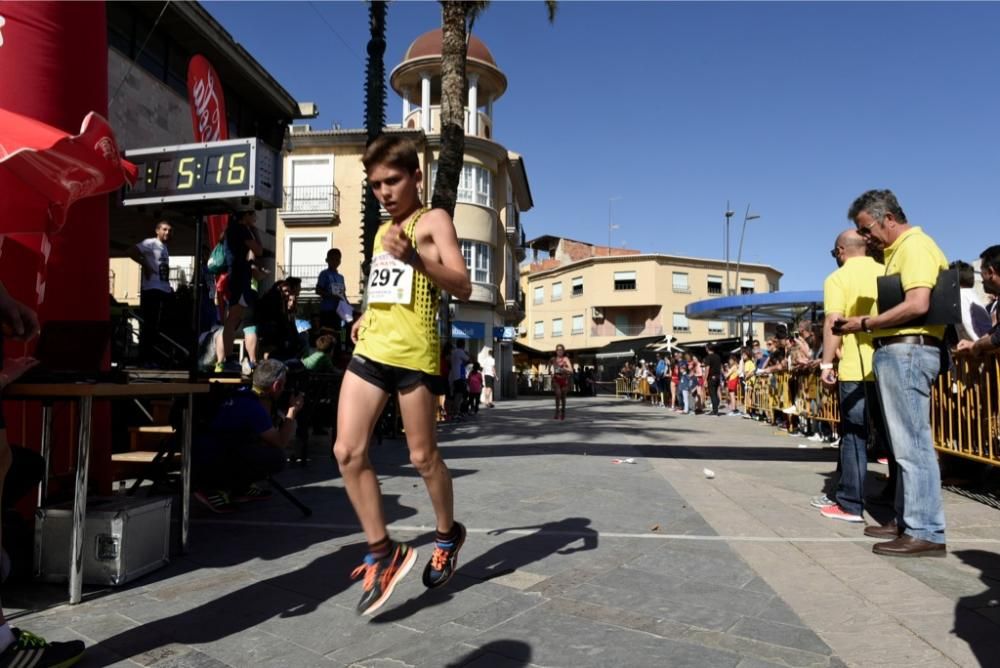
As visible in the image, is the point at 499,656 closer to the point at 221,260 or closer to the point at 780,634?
the point at 780,634

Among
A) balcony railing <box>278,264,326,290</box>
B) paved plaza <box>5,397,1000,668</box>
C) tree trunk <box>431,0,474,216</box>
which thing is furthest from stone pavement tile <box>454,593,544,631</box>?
balcony railing <box>278,264,326,290</box>

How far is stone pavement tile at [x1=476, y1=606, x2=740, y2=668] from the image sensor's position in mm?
2281

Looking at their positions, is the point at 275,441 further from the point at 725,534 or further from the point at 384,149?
the point at 725,534

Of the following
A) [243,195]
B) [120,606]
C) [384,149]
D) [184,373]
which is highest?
[243,195]

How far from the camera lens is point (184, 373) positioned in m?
4.56

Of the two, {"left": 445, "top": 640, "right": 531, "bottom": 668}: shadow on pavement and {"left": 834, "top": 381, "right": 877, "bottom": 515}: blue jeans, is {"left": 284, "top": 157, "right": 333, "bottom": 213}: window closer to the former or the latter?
{"left": 834, "top": 381, "right": 877, "bottom": 515}: blue jeans

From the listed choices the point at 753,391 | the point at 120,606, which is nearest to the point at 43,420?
the point at 120,606

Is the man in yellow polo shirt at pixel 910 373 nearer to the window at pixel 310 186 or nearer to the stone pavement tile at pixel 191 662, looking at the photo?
the stone pavement tile at pixel 191 662

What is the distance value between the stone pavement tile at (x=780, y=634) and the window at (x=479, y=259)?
3019 cm

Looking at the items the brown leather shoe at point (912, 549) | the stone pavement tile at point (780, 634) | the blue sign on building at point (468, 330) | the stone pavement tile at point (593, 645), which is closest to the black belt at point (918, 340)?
the brown leather shoe at point (912, 549)

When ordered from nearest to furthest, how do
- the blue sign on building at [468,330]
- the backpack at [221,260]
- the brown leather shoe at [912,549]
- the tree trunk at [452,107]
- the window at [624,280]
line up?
the brown leather shoe at [912,549], the backpack at [221,260], the tree trunk at [452,107], the blue sign on building at [468,330], the window at [624,280]

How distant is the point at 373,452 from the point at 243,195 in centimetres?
393

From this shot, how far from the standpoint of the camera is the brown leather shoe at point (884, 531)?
13.4ft

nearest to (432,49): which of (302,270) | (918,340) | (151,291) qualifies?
(302,270)
